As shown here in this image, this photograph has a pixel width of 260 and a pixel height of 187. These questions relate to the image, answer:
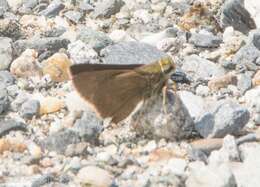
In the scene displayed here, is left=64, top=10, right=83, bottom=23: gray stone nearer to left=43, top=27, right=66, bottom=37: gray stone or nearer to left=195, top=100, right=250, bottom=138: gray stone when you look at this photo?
left=43, top=27, right=66, bottom=37: gray stone

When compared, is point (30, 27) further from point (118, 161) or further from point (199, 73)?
point (118, 161)

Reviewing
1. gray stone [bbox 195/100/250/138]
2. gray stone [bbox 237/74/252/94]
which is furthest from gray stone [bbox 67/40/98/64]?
gray stone [bbox 195/100/250/138]

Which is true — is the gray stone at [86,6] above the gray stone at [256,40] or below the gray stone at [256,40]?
below

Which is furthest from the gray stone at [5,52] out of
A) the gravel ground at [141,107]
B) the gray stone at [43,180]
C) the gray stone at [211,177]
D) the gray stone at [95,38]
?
the gray stone at [211,177]

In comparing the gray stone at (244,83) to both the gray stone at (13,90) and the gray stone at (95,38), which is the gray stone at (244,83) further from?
the gray stone at (13,90)

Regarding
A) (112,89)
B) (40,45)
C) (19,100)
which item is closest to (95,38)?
(40,45)

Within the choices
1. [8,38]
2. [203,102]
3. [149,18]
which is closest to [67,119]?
[203,102]
